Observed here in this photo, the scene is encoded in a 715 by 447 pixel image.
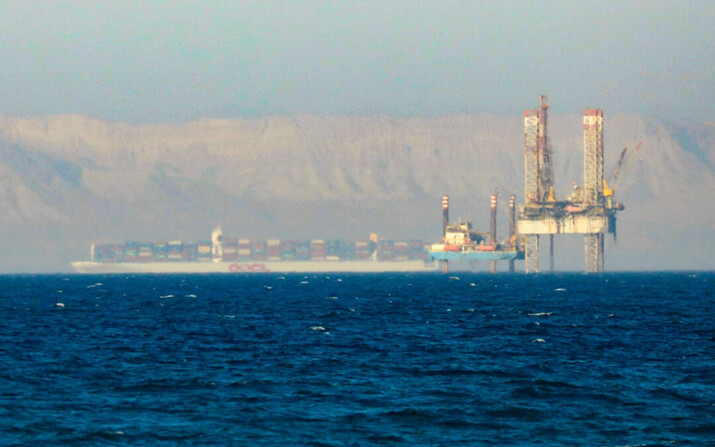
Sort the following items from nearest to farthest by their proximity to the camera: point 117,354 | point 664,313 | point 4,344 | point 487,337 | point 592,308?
point 117,354
point 4,344
point 487,337
point 664,313
point 592,308

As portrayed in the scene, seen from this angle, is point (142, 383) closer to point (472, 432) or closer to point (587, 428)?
point (472, 432)

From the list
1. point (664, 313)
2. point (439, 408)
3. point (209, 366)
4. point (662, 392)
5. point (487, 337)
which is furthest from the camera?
point (664, 313)

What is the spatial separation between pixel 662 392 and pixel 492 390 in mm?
7401

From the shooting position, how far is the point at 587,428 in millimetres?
39219

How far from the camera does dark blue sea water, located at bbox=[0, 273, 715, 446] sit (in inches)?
1518

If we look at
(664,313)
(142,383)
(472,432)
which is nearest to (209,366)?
(142,383)

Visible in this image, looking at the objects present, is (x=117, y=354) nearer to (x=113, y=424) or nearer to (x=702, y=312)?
(x=113, y=424)

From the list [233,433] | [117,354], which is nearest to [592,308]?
[117,354]

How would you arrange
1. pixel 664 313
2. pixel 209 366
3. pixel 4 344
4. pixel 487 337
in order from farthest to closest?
pixel 664 313
pixel 487 337
pixel 4 344
pixel 209 366

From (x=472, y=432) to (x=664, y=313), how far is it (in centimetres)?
6614

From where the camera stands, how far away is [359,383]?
49.7 m

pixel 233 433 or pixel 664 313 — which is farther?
pixel 664 313

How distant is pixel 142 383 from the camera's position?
49.6 meters

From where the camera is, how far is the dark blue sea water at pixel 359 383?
38.6 metres
